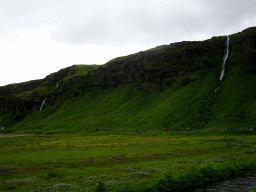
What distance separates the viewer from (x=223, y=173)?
2878 cm

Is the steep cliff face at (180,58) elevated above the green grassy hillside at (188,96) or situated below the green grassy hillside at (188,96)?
above

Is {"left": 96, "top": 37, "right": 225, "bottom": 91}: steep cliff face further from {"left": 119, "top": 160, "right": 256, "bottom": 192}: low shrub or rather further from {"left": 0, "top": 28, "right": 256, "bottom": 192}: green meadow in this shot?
{"left": 119, "top": 160, "right": 256, "bottom": 192}: low shrub

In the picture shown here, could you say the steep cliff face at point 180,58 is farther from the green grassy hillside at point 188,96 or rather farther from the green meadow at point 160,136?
the green meadow at point 160,136

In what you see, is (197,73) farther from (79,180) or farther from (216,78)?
(79,180)

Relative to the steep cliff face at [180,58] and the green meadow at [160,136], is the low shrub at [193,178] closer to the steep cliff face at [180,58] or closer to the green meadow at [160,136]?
the green meadow at [160,136]

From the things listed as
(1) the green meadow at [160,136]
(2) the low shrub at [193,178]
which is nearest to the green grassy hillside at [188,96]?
(1) the green meadow at [160,136]

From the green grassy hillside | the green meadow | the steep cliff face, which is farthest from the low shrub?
the steep cliff face

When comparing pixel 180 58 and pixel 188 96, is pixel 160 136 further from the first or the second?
pixel 180 58

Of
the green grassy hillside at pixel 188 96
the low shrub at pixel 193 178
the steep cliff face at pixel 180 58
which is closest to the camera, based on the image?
the low shrub at pixel 193 178

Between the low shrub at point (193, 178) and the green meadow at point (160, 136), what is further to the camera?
the green meadow at point (160, 136)

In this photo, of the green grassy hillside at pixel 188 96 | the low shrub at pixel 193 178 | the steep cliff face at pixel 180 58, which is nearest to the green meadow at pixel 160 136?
the low shrub at pixel 193 178

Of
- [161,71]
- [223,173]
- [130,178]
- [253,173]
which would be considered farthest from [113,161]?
[161,71]

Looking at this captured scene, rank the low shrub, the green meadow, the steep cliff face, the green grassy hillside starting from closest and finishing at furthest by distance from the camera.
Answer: the low shrub < the green meadow < the green grassy hillside < the steep cliff face

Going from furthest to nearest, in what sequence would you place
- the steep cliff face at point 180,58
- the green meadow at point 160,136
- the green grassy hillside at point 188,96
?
the steep cliff face at point 180,58 → the green grassy hillside at point 188,96 → the green meadow at point 160,136
